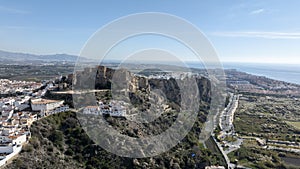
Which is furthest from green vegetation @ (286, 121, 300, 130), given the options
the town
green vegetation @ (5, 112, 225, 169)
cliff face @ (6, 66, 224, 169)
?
the town

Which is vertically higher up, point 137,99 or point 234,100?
point 137,99

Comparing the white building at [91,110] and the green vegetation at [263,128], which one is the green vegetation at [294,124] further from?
the white building at [91,110]

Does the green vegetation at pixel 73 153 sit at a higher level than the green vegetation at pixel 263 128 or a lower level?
higher

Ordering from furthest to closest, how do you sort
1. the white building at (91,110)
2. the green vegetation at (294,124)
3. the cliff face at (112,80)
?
the green vegetation at (294,124), the cliff face at (112,80), the white building at (91,110)

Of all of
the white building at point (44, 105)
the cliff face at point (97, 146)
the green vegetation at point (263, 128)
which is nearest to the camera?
the cliff face at point (97, 146)

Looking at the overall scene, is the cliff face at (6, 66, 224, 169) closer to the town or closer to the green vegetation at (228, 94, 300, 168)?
the town

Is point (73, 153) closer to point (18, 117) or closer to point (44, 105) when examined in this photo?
point (18, 117)

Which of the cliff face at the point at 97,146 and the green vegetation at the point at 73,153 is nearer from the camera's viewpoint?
the green vegetation at the point at 73,153

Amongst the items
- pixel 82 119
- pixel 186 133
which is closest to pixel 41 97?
pixel 82 119

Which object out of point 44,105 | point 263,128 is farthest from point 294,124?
point 44,105

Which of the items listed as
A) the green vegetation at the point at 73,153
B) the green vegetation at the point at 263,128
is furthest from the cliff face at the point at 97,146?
the green vegetation at the point at 263,128

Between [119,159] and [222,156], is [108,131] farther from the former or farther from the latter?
[222,156]
